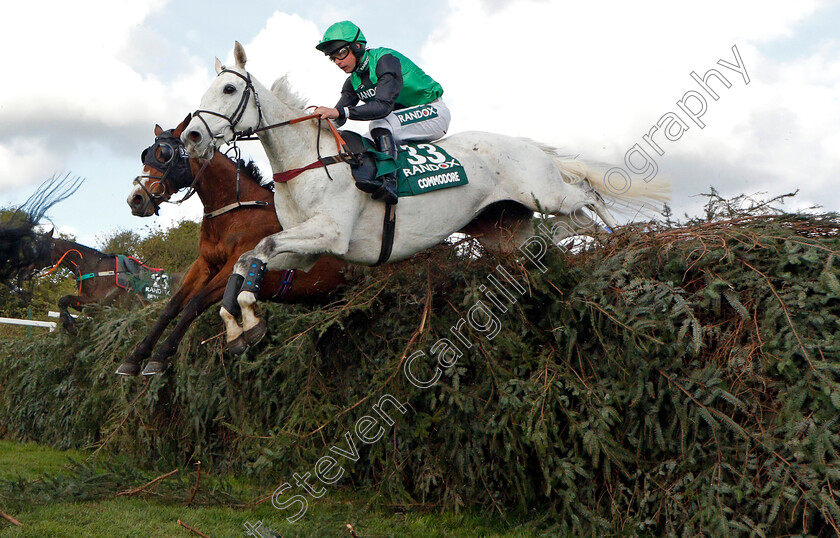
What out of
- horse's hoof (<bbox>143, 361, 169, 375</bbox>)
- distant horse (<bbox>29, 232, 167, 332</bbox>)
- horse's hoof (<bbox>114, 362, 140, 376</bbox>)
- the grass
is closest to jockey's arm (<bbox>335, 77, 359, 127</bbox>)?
horse's hoof (<bbox>143, 361, 169, 375</bbox>)

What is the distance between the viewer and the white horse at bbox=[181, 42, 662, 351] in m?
4.20

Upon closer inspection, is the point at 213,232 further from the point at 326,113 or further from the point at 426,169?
the point at 426,169

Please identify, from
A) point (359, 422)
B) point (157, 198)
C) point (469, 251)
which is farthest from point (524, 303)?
point (157, 198)

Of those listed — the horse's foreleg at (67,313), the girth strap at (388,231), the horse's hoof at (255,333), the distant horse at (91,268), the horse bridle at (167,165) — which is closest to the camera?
the horse's hoof at (255,333)

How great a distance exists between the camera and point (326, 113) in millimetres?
4629

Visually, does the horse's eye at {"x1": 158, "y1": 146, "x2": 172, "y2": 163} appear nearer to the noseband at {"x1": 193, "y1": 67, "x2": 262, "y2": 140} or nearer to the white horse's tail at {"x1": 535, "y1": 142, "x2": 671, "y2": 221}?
the noseband at {"x1": 193, "y1": 67, "x2": 262, "y2": 140}

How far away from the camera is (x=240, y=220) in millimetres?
5578

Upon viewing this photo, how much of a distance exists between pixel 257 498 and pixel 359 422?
0.90m

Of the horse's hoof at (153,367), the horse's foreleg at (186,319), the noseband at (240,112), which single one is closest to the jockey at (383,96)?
the noseband at (240,112)

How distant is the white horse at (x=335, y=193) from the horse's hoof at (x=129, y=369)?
61.7 inches

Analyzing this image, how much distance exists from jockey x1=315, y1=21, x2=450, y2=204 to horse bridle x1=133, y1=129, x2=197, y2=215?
5.18 feet

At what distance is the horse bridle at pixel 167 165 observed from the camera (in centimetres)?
552

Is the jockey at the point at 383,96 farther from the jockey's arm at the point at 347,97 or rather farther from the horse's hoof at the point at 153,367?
the horse's hoof at the point at 153,367

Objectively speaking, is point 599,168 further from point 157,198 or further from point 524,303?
point 157,198
